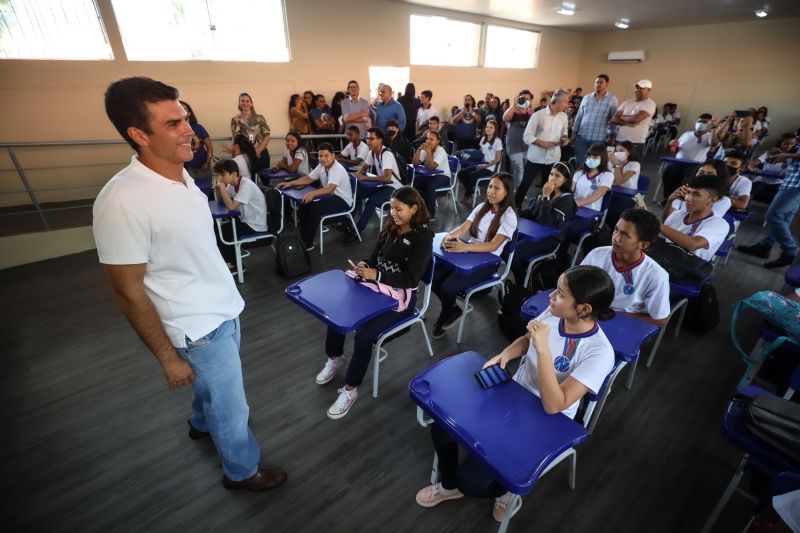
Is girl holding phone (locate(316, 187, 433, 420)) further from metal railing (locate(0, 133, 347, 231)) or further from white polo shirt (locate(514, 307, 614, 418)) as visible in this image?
metal railing (locate(0, 133, 347, 231))

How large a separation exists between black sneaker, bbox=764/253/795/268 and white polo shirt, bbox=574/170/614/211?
2186 mm

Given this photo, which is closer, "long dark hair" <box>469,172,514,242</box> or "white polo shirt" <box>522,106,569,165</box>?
"long dark hair" <box>469,172,514,242</box>

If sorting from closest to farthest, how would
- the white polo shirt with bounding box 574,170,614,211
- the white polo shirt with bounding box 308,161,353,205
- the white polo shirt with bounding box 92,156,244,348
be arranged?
the white polo shirt with bounding box 92,156,244,348 → the white polo shirt with bounding box 574,170,614,211 → the white polo shirt with bounding box 308,161,353,205

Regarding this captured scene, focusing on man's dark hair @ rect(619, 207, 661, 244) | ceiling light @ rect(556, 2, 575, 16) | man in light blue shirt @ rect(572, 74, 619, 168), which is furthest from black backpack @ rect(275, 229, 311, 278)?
ceiling light @ rect(556, 2, 575, 16)

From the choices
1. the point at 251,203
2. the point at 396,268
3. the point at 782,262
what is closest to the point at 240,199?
the point at 251,203

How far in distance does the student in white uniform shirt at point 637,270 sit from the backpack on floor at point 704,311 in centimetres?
134

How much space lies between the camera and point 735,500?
6.07 feet

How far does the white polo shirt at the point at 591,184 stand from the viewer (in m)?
3.98

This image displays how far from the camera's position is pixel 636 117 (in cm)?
531

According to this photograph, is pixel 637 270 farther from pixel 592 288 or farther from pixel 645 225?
pixel 592 288

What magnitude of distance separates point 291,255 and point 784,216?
5410 mm

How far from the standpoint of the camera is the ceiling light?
25.7 ft

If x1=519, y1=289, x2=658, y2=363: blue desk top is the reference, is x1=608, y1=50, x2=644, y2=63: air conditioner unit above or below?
above

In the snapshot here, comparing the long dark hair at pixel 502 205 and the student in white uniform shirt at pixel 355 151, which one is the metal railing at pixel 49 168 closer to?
the student in white uniform shirt at pixel 355 151
